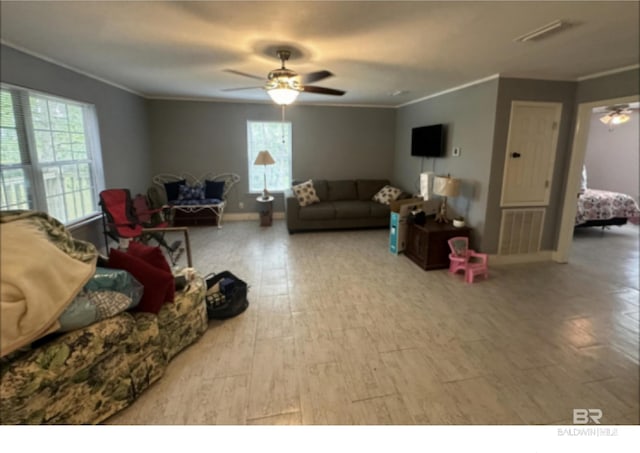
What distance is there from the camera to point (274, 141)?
20.5ft

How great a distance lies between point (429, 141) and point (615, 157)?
495cm

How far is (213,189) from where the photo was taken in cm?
587

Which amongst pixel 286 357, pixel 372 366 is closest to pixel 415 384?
pixel 372 366

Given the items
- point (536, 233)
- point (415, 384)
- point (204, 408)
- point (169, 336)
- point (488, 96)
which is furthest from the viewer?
point (536, 233)

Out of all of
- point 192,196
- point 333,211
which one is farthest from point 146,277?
point 192,196

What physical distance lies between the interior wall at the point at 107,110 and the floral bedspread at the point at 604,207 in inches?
277

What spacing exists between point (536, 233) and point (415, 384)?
10.2 feet

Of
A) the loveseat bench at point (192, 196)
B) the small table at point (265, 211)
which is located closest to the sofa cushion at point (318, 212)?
the small table at point (265, 211)

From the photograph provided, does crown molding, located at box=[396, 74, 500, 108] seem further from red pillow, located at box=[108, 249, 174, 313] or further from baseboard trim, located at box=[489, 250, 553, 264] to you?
red pillow, located at box=[108, 249, 174, 313]

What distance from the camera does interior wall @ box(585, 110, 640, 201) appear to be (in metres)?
6.51

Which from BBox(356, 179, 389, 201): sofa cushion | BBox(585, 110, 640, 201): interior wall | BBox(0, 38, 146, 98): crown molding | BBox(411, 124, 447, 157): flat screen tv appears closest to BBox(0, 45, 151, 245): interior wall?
BBox(0, 38, 146, 98): crown molding

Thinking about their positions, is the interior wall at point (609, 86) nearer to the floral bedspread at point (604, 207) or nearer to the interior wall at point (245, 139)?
the floral bedspread at point (604, 207)

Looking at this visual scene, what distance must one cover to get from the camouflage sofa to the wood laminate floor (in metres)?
0.15

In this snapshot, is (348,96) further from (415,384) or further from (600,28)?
(415,384)
